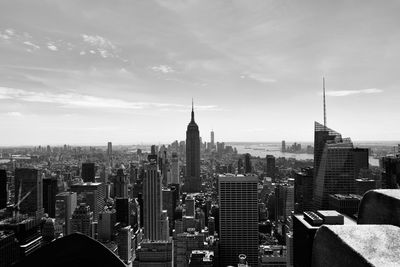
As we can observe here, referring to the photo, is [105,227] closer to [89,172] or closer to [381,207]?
[89,172]

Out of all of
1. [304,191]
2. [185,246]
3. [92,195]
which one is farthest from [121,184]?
[304,191]

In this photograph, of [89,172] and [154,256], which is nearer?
[154,256]

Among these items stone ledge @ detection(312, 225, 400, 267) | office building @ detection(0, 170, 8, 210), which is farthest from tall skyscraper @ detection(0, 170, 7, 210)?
stone ledge @ detection(312, 225, 400, 267)

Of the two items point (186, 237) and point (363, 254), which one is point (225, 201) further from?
point (363, 254)

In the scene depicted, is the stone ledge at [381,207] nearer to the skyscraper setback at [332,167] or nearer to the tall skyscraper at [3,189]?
the skyscraper setback at [332,167]

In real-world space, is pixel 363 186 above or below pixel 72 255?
below

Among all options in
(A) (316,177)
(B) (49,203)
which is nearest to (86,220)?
(B) (49,203)

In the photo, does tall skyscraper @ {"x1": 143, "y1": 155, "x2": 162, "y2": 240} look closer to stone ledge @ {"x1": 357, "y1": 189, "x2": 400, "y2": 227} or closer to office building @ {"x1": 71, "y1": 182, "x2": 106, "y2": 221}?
office building @ {"x1": 71, "y1": 182, "x2": 106, "y2": 221}
